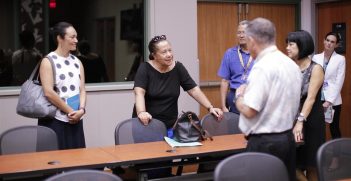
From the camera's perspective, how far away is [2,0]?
18.0 ft

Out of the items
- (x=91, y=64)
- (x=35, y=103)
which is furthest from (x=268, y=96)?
(x=91, y=64)

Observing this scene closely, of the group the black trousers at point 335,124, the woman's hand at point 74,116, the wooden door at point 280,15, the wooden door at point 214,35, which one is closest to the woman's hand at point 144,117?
the woman's hand at point 74,116

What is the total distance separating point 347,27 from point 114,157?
184 inches

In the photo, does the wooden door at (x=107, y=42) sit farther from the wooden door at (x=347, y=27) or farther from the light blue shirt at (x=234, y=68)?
the wooden door at (x=347, y=27)

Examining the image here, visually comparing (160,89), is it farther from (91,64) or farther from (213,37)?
(213,37)

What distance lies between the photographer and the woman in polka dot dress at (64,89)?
409 centimetres

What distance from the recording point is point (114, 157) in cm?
345

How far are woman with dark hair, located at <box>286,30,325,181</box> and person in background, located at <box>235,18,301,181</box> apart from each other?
886 millimetres

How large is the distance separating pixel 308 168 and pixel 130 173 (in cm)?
141

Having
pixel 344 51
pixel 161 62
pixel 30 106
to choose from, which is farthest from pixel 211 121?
pixel 344 51

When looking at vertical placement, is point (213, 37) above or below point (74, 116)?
above

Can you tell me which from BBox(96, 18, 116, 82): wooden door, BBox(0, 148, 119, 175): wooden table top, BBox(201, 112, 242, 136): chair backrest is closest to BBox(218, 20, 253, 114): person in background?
BBox(201, 112, 242, 136): chair backrest

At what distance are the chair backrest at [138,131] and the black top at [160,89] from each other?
5.5 inches

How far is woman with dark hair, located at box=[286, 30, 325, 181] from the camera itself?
3.92m
